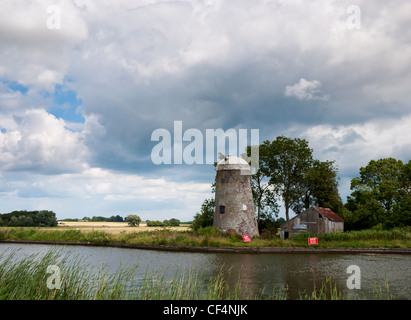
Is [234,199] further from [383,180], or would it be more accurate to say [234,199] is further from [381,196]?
[383,180]

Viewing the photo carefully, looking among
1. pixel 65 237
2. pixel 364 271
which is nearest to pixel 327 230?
pixel 364 271

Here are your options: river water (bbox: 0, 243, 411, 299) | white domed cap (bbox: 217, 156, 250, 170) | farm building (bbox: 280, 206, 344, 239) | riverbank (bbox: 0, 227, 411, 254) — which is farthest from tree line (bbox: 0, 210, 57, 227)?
river water (bbox: 0, 243, 411, 299)

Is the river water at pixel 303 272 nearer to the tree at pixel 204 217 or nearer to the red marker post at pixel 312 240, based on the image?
the red marker post at pixel 312 240

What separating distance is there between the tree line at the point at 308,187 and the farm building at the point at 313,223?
3.83m

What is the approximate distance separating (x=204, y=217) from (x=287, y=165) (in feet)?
37.0

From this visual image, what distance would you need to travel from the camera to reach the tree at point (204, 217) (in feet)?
124

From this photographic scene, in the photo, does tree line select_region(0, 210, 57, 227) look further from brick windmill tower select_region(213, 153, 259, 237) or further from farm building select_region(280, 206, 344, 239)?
farm building select_region(280, 206, 344, 239)

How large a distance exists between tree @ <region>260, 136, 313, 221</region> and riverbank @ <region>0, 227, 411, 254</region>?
1085 cm

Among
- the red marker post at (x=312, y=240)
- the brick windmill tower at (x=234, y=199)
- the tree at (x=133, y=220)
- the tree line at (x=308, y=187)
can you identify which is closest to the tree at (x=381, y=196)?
the tree line at (x=308, y=187)

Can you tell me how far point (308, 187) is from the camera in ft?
135

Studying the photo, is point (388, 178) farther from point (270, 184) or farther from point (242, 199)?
point (242, 199)

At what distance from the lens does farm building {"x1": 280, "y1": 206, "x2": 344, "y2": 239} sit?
112 ft
